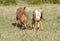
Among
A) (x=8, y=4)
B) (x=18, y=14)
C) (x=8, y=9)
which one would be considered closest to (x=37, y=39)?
(x=18, y=14)

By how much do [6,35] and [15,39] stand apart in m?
0.71

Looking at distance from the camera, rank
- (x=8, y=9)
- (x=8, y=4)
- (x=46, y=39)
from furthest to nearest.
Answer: (x=8, y=4), (x=8, y=9), (x=46, y=39)

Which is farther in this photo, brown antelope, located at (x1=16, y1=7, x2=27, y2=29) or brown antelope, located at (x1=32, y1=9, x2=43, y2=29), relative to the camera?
brown antelope, located at (x1=16, y1=7, x2=27, y2=29)

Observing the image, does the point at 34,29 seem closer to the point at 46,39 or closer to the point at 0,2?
the point at 46,39

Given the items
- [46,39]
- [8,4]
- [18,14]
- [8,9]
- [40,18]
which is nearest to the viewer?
[46,39]

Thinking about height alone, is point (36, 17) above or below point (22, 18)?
above

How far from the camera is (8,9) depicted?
17844 mm

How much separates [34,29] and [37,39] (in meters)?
2.17

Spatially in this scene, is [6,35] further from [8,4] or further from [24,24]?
[8,4]

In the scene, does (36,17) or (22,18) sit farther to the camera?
(22,18)

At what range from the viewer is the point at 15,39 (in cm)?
898

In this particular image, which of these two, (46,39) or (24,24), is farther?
(24,24)

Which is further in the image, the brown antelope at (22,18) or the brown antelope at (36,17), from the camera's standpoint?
the brown antelope at (22,18)

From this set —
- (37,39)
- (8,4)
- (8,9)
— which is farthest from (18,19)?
(8,4)
